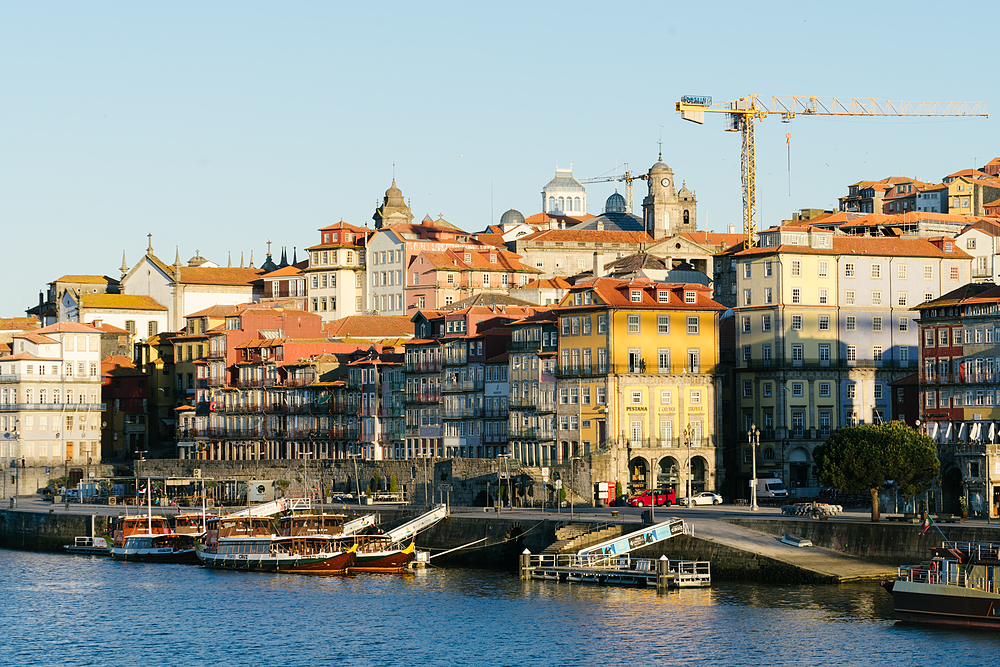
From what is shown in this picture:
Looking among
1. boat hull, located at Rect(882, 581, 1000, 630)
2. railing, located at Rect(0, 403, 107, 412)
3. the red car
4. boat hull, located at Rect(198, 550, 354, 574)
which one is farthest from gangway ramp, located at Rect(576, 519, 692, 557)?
railing, located at Rect(0, 403, 107, 412)

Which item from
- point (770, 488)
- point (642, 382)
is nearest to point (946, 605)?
point (770, 488)

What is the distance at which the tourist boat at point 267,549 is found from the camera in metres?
119

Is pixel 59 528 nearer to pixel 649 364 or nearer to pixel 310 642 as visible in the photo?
pixel 649 364

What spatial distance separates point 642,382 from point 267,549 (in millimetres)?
31863

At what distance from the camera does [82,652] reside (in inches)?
3386

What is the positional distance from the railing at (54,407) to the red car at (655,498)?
258ft

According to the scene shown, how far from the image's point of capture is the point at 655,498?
128m

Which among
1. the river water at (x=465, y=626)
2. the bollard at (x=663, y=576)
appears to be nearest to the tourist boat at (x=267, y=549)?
the river water at (x=465, y=626)

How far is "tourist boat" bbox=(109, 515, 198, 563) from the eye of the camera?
436 feet

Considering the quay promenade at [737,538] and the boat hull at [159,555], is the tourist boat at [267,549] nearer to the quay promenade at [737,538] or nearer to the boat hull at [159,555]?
the boat hull at [159,555]

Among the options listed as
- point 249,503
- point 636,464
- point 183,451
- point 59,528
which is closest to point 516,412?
point 636,464

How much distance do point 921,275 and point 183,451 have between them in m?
78.2

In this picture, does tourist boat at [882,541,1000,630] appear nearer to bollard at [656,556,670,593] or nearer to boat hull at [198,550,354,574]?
bollard at [656,556,670,593]

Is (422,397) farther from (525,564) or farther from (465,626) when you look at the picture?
(465,626)
